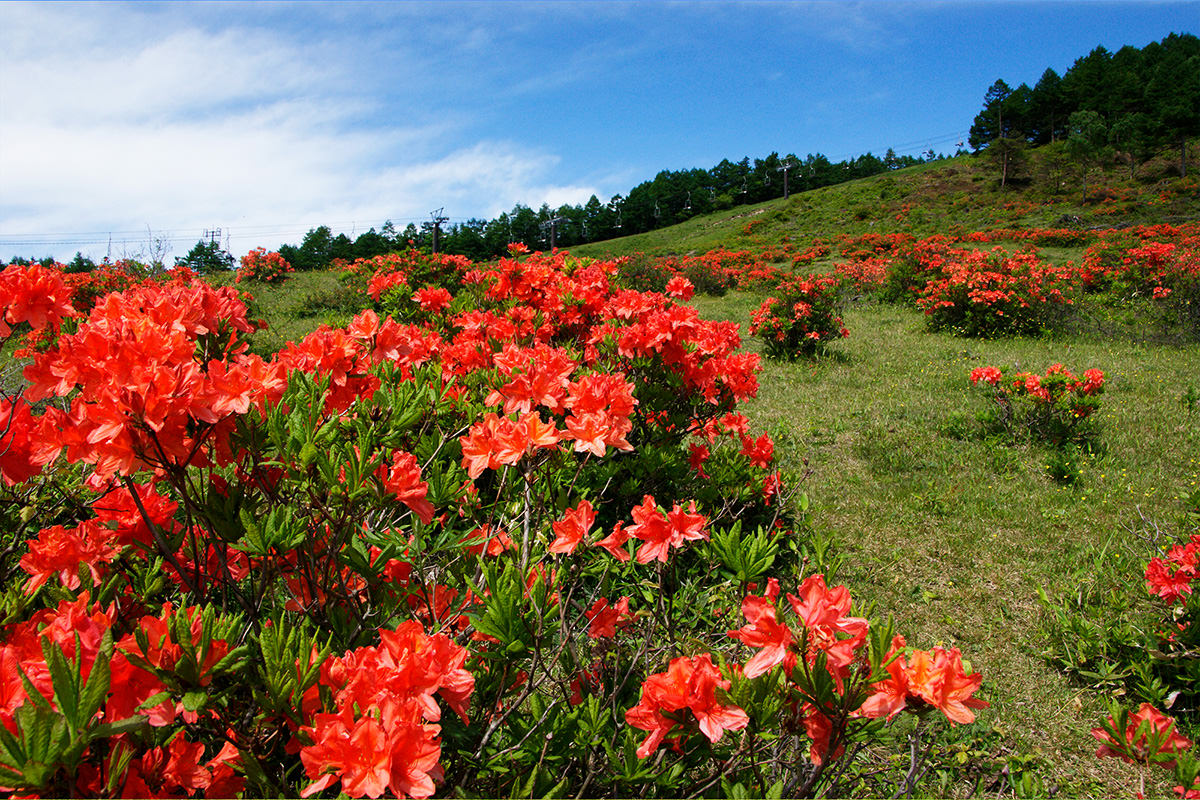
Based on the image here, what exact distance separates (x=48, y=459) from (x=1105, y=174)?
152 feet

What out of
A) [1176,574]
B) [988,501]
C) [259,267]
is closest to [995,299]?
[988,501]

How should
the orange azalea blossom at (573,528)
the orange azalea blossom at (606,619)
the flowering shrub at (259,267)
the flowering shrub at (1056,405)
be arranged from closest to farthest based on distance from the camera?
the orange azalea blossom at (573,528), the orange azalea blossom at (606,619), the flowering shrub at (1056,405), the flowering shrub at (259,267)

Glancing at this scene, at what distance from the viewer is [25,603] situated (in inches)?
45.9

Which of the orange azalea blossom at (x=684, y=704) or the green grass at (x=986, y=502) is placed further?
the green grass at (x=986, y=502)

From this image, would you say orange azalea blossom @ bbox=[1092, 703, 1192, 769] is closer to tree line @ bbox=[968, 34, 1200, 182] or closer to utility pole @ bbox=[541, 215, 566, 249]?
utility pole @ bbox=[541, 215, 566, 249]

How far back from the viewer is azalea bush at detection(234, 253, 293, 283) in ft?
50.6

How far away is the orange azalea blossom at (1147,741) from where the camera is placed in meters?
1.28

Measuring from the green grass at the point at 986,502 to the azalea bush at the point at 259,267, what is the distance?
545 inches

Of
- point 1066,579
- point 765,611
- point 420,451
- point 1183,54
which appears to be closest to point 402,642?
point 765,611

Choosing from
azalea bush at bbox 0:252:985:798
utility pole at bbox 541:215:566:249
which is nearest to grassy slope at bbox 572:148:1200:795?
azalea bush at bbox 0:252:985:798

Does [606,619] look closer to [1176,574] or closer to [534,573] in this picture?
[534,573]

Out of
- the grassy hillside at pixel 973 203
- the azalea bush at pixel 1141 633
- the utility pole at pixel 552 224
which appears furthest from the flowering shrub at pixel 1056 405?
the utility pole at pixel 552 224

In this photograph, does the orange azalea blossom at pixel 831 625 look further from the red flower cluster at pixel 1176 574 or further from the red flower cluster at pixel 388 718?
the red flower cluster at pixel 1176 574

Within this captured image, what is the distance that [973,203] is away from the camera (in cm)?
3247
